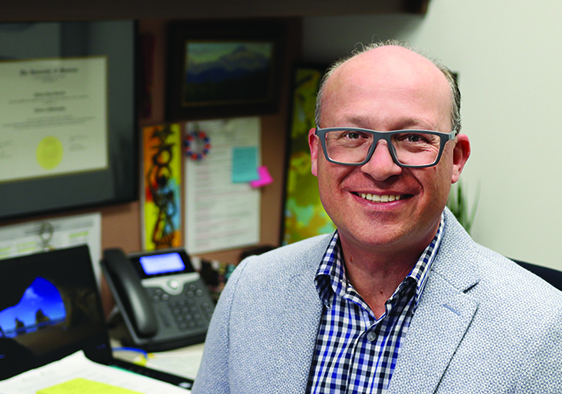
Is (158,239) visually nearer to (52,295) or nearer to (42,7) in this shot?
(52,295)

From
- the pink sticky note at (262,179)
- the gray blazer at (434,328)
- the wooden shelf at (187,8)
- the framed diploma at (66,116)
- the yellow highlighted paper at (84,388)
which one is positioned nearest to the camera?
the gray blazer at (434,328)

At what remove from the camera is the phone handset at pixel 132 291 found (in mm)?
1451

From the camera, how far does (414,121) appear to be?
2.53ft

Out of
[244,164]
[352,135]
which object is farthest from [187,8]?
[244,164]

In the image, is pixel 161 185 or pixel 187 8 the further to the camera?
pixel 161 185

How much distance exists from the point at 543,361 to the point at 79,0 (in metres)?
0.91

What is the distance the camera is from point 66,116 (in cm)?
150

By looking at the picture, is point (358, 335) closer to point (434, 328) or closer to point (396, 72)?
point (434, 328)

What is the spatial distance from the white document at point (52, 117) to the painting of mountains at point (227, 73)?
0.82 ft

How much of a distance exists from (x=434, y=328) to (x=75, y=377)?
0.77m

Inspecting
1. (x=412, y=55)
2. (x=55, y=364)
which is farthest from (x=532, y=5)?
(x=55, y=364)

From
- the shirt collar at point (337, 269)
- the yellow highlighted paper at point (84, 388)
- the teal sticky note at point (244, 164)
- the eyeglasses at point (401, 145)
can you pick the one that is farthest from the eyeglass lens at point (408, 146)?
the teal sticky note at point (244, 164)

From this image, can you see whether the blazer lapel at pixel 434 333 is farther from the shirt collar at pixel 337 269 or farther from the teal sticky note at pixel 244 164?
the teal sticky note at pixel 244 164

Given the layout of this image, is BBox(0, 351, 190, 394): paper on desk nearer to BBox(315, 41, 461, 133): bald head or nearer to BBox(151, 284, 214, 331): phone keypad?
BBox(151, 284, 214, 331): phone keypad
